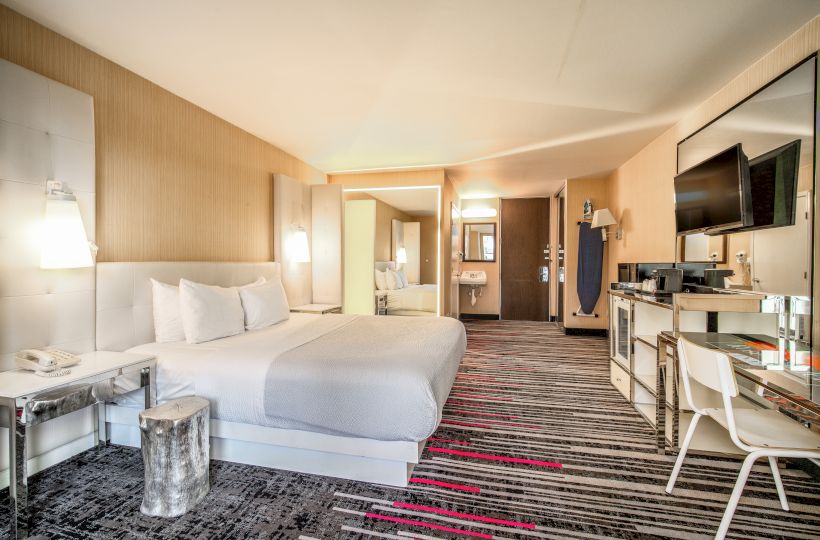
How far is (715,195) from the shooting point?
2766 millimetres

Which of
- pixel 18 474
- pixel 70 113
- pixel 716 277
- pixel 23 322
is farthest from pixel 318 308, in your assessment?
pixel 716 277

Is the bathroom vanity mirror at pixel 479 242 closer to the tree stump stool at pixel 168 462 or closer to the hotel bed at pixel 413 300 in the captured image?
the hotel bed at pixel 413 300

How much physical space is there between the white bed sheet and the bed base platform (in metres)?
3.42

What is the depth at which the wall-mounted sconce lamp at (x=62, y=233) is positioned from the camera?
6.97 ft

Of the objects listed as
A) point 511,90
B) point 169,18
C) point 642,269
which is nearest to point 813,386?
point 642,269

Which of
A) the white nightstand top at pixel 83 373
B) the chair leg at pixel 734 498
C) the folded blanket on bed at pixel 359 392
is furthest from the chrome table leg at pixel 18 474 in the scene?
the chair leg at pixel 734 498

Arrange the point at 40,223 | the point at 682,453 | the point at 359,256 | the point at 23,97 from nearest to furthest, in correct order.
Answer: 1. the point at 682,453
2. the point at 23,97
3. the point at 40,223
4. the point at 359,256

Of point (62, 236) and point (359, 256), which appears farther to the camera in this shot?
point (359, 256)

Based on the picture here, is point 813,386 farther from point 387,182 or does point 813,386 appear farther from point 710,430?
point 387,182

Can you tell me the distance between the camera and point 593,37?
2.29 metres

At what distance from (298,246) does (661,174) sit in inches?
172

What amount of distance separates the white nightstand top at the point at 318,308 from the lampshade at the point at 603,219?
13.4ft

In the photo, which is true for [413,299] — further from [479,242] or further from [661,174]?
[661,174]

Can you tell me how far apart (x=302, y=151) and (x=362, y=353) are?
131 inches
